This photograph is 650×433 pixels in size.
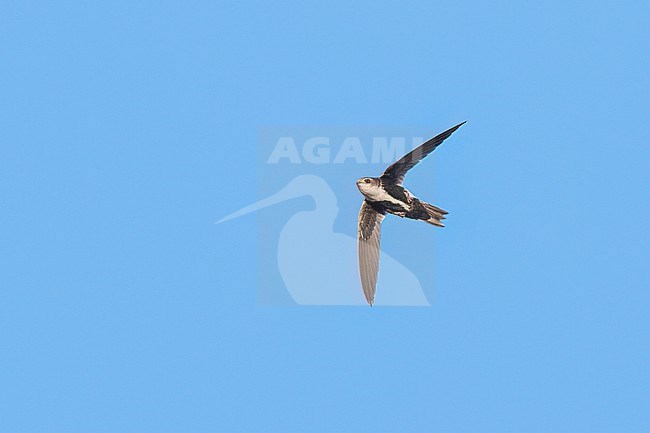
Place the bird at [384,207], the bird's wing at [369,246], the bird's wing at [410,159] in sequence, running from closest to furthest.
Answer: the bird's wing at [410,159], the bird at [384,207], the bird's wing at [369,246]

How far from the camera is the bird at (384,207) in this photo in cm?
1123

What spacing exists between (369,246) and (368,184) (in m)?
1.15

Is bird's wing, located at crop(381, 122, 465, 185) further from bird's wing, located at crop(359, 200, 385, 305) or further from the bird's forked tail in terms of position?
bird's wing, located at crop(359, 200, 385, 305)

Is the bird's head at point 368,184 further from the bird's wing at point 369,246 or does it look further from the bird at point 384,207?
the bird's wing at point 369,246

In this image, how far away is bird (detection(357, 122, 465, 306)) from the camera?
36.8 ft

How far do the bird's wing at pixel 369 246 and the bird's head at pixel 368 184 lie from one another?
2.26 ft

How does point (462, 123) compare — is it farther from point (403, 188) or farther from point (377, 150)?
point (377, 150)

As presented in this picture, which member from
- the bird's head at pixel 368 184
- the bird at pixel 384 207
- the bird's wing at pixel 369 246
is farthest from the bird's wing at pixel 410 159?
the bird's wing at pixel 369 246

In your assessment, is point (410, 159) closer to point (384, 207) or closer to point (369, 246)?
point (384, 207)

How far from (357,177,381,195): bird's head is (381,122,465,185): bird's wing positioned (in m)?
0.12

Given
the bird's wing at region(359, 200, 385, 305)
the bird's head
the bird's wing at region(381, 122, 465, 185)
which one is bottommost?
the bird's wing at region(359, 200, 385, 305)

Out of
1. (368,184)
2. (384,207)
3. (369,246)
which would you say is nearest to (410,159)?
(368,184)

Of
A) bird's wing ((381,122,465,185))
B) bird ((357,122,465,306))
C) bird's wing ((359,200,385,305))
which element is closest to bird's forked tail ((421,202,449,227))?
bird ((357,122,465,306))

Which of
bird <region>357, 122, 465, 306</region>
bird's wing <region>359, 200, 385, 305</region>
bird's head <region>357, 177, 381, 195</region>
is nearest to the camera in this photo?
bird <region>357, 122, 465, 306</region>
